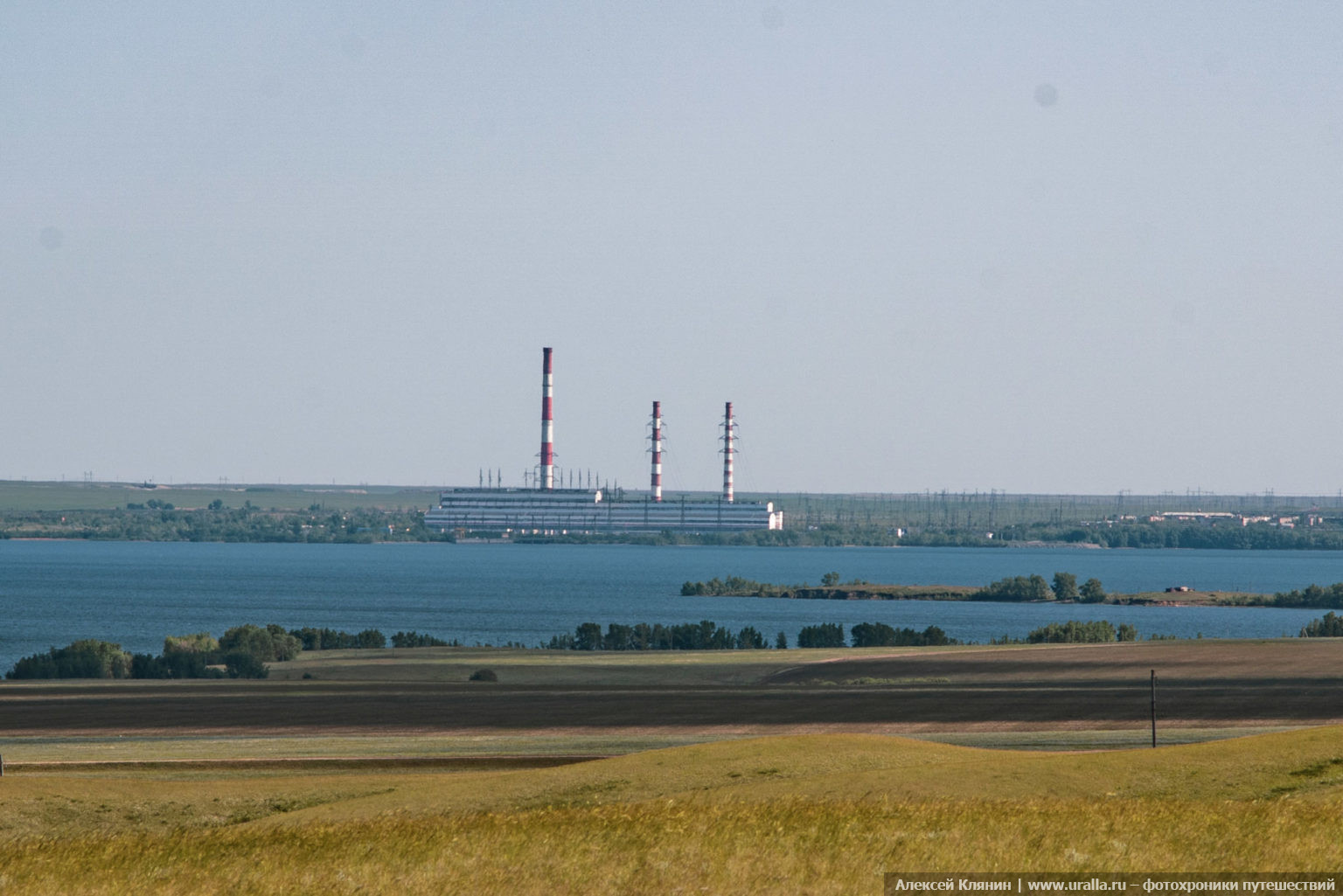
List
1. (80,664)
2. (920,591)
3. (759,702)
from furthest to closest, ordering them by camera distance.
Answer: (920,591) → (80,664) → (759,702)

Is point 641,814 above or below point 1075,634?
above

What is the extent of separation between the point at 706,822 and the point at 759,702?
33.7m

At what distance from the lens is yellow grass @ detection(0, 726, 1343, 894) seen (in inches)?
634

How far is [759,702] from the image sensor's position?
170 ft

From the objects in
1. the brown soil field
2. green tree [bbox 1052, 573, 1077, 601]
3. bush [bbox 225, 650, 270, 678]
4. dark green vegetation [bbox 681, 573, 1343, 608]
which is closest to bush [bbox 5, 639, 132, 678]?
bush [bbox 225, 650, 270, 678]

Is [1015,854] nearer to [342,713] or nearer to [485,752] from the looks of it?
[485,752]

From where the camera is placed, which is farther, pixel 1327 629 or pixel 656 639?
pixel 656 639

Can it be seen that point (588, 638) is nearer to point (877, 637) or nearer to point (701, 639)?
point (701, 639)

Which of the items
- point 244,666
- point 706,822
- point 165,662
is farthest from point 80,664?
point 706,822

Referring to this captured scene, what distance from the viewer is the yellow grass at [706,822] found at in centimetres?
1609

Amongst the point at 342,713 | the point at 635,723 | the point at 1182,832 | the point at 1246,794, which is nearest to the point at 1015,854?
the point at 1182,832

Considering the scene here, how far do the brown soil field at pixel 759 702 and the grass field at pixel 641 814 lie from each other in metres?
4.99

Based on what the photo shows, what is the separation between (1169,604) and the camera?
15100 cm

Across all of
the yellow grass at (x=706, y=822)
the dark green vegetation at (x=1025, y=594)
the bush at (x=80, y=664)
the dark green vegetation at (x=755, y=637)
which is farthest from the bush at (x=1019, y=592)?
the yellow grass at (x=706, y=822)
